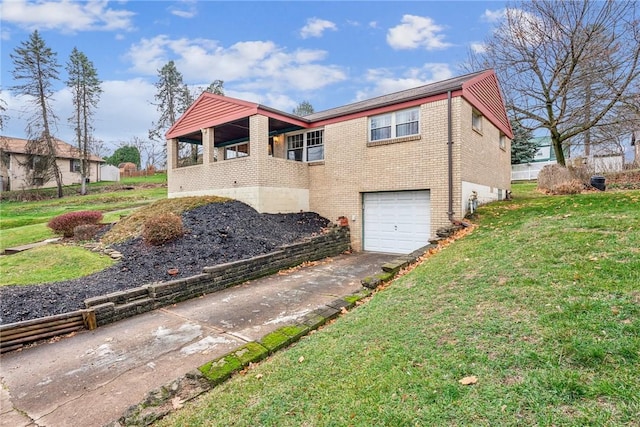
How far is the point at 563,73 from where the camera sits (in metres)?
16.1

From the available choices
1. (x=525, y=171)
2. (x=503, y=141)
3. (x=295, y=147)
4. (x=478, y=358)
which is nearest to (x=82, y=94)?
(x=295, y=147)

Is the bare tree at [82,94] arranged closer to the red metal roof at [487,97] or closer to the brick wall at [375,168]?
the brick wall at [375,168]

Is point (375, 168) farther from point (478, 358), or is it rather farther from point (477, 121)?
point (478, 358)

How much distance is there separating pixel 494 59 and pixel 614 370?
811 inches

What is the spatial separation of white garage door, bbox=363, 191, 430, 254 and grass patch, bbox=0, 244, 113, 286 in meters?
8.08

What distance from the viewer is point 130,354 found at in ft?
13.5

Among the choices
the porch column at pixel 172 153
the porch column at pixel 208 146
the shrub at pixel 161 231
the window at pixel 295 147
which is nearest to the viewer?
the shrub at pixel 161 231

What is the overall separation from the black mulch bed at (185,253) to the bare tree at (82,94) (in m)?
25.1

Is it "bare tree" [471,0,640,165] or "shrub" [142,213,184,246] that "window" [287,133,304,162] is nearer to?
"shrub" [142,213,184,246]

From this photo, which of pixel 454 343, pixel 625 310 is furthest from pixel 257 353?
pixel 625 310

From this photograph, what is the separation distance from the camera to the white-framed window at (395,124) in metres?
10.2

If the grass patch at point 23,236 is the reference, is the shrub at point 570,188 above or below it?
above

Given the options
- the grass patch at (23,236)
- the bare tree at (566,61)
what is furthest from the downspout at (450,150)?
the grass patch at (23,236)

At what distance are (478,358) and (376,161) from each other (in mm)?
8893
